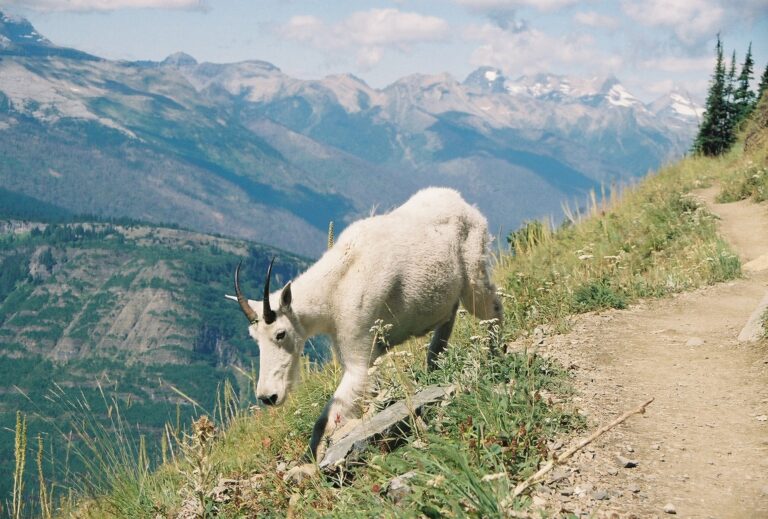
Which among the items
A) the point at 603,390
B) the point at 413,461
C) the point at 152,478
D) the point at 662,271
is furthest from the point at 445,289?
the point at 662,271

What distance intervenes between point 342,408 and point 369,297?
1177mm

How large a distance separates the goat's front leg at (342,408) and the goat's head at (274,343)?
49 cm

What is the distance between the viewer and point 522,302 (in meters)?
11.1

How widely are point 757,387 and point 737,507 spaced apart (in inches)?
100

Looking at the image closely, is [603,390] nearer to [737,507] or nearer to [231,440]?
[737,507]

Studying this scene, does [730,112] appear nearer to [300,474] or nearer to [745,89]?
[745,89]

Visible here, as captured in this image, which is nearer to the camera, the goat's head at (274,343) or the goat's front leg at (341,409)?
the goat's front leg at (341,409)

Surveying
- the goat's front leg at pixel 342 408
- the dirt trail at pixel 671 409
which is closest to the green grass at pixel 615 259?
the dirt trail at pixel 671 409

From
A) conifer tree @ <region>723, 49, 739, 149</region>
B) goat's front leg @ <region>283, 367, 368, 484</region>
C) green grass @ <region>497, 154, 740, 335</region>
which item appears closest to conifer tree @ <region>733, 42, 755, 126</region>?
conifer tree @ <region>723, 49, 739, 149</region>

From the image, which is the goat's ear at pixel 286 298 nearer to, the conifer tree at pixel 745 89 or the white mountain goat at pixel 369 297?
the white mountain goat at pixel 369 297

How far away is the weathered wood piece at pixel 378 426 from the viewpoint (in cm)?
619

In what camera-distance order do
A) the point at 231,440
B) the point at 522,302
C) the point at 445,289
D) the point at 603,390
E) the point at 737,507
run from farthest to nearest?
the point at 522,302, the point at 231,440, the point at 445,289, the point at 603,390, the point at 737,507

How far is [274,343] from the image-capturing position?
24.3 feet

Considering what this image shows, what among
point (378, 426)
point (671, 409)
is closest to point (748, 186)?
point (671, 409)
